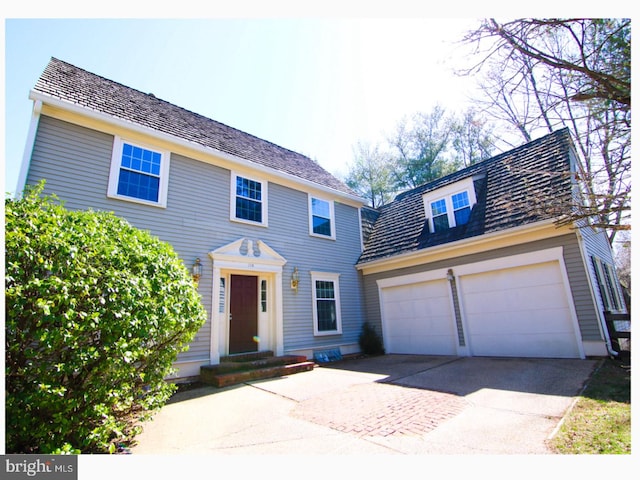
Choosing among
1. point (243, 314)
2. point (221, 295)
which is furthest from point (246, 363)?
point (221, 295)

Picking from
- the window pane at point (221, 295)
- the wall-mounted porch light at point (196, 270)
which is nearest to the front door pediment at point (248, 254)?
the wall-mounted porch light at point (196, 270)

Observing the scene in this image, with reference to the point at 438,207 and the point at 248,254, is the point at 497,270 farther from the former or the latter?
the point at 248,254

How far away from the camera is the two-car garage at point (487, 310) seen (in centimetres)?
679

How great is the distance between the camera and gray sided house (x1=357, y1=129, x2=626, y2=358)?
6.59 metres

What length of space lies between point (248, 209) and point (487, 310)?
6745 millimetres

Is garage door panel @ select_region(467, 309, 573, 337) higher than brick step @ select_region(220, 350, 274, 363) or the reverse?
higher

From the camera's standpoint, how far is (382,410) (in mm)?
4086

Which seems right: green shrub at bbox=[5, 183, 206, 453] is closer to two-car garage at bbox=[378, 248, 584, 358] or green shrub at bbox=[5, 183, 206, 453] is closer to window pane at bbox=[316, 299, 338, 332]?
window pane at bbox=[316, 299, 338, 332]

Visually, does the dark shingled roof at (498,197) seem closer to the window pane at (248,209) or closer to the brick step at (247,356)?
the window pane at (248,209)

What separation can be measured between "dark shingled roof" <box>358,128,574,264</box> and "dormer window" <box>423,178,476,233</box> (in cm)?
19

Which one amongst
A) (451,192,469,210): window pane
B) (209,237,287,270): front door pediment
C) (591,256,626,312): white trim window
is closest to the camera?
(591,256,626,312): white trim window

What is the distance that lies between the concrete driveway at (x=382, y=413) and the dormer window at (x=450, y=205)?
4130mm

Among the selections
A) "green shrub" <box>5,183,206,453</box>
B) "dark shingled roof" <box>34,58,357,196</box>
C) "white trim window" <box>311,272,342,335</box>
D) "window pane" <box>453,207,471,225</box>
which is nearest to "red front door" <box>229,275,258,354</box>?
"white trim window" <box>311,272,342,335</box>

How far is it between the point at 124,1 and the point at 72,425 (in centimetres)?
432
